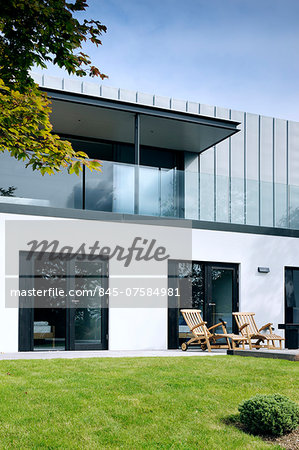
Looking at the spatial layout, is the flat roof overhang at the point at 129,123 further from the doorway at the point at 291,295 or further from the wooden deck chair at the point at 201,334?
the wooden deck chair at the point at 201,334

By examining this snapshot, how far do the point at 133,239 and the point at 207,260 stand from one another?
2028 millimetres

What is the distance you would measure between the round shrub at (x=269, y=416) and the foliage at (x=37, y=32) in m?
3.48

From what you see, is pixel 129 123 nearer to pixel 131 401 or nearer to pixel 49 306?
pixel 49 306

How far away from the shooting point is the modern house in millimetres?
10992

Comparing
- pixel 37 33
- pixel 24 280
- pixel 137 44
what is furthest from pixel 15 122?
pixel 137 44

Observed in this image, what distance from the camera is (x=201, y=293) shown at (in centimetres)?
1304

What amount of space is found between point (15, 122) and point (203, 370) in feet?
14.8

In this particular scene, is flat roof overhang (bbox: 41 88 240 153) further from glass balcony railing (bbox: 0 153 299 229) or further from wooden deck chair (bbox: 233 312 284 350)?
wooden deck chair (bbox: 233 312 284 350)

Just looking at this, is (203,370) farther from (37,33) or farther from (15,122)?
(37,33)

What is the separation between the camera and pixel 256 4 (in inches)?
412

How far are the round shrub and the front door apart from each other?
7.29m

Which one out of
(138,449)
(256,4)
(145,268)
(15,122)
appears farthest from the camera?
(145,268)

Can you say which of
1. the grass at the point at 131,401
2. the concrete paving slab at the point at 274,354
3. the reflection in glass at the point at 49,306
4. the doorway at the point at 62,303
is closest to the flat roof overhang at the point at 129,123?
the doorway at the point at 62,303

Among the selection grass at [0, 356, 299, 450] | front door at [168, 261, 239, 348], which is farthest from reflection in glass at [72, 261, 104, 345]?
grass at [0, 356, 299, 450]
